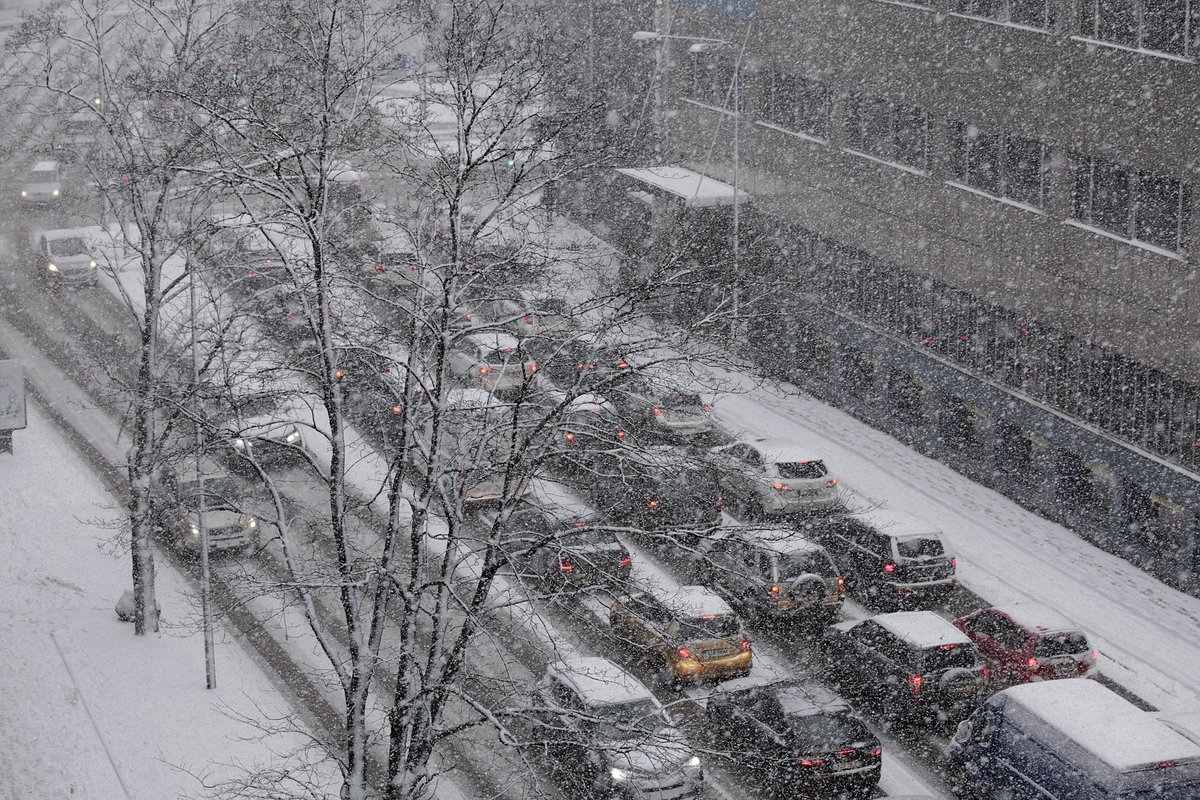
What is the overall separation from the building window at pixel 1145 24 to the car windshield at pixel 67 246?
96.3ft

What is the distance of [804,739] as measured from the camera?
675 inches

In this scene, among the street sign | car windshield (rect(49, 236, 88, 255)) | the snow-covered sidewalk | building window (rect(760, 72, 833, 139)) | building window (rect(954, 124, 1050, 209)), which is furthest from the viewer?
car windshield (rect(49, 236, 88, 255))

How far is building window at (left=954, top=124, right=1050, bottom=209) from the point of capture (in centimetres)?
2606

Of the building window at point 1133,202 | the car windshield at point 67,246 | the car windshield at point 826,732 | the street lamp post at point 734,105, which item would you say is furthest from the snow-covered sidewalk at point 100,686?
the building window at point 1133,202

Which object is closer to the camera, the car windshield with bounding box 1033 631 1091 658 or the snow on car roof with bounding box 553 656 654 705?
the snow on car roof with bounding box 553 656 654 705

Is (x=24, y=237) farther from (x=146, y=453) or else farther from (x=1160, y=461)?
(x=1160, y=461)

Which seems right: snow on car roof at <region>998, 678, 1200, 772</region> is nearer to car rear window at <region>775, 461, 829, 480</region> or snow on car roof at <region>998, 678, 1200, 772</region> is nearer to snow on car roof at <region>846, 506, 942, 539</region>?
snow on car roof at <region>846, 506, 942, 539</region>

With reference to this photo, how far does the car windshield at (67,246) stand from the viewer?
132ft

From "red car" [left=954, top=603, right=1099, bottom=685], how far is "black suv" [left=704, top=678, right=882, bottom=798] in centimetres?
357

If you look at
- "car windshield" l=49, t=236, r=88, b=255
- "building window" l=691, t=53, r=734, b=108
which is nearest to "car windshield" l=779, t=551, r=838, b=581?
"building window" l=691, t=53, r=734, b=108

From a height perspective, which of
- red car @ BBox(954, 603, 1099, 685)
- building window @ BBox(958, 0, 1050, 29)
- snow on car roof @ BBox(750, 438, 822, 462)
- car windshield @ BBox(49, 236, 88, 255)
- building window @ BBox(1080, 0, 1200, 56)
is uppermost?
building window @ BBox(958, 0, 1050, 29)

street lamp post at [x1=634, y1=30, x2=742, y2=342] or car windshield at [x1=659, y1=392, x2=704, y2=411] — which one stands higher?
street lamp post at [x1=634, y1=30, x2=742, y2=342]

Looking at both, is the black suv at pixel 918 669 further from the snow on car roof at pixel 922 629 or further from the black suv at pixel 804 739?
the black suv at pixel 804 739

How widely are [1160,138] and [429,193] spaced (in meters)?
14.3
